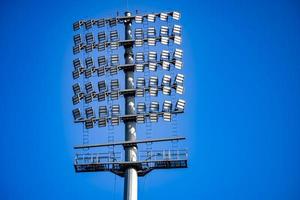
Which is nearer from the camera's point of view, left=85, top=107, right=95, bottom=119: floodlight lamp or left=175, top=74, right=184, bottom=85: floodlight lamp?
left=85, top=107, right=95, bottom=119: floodlight lamp

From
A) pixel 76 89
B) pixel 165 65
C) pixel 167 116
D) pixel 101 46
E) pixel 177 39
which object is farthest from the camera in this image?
pixel 101 46

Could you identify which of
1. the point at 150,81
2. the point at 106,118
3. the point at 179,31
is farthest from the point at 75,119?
the point at 179,31

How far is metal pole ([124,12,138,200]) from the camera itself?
146ft

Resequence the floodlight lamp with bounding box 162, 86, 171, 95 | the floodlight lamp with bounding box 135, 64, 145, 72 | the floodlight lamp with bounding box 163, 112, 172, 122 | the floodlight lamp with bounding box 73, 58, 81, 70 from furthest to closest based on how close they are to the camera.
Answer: the floodlight lamp with bounding box 73, 58, 81, 70 < the floodlight lamp with bounding box 135, 64, 145, 72 < the floodlight lamp with bounding box 162, 86, 171, 95 < the floodlight lamp with bounding box 163, 112, 172, 122

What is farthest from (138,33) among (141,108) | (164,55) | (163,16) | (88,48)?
(141,108)

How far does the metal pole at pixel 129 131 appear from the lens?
4447cm

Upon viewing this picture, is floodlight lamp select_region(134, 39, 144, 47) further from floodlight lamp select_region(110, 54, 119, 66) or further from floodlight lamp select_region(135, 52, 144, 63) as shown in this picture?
floodlight lamp select_region(110, 54, 119, 66)

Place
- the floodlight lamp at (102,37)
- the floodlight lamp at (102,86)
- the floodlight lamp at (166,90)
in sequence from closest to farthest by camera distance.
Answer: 1. the floodlight lamp at (166,90)
2. the floodlight lamp at (102,86)
3. the floodlight lamp at (102,37)

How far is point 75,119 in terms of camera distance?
4797 centimetres

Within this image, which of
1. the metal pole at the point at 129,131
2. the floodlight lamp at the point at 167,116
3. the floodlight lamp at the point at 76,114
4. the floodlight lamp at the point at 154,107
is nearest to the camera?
the metal pole at the point at 129,131

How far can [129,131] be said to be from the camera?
1850 inches

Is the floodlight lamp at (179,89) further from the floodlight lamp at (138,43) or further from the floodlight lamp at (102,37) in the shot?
the floodlight lamp at (102,37)

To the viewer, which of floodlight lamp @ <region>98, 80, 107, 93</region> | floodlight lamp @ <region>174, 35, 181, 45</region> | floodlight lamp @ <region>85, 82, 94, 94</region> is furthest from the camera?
floodlight lamp @ <region>174, 35, 181, 45</region>

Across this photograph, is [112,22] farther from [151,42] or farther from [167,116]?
[167,116]
